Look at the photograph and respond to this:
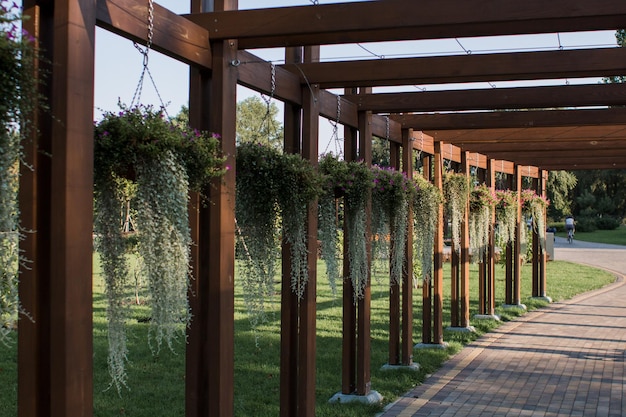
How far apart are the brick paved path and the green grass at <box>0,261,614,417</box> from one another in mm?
264

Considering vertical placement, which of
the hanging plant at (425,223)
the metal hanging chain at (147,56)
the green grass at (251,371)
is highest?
the metal hanging chain at (147,56)

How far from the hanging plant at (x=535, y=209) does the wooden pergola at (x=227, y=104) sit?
7.11 metres

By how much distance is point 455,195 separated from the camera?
30.2 ft

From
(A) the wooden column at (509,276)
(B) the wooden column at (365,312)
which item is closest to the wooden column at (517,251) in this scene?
(A) the wooden column at (509,276)

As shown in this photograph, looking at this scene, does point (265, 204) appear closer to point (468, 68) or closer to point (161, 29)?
point (161, 29)

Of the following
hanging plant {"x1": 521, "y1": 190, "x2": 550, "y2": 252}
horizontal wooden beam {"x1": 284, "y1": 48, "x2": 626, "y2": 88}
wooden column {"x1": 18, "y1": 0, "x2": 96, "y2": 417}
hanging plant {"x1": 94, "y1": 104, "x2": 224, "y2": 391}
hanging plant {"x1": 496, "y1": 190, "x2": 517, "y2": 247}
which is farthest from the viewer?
hanging plant {"x1": 521, "y1": 190, "x2": 550, "y2": 252}

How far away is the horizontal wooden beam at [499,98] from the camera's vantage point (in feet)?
19.5

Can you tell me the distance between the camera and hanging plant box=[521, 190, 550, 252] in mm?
13562

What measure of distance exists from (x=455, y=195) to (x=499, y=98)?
318 cm

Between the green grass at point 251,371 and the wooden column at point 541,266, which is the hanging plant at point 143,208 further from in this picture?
the wooden column at point 541,266

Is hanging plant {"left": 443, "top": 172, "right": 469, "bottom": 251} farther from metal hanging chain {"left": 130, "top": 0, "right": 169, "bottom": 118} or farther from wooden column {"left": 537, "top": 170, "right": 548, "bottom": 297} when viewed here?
metal hanging chain {"left": 130, "top": 0, "right": 169, "bottom": 118}

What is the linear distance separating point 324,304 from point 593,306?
4933 millimetres

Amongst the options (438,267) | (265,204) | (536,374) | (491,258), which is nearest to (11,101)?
(265,204)

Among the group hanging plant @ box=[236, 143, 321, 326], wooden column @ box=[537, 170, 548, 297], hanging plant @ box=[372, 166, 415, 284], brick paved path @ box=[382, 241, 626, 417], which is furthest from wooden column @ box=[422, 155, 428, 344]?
wooden column @ box=[537, 170, 548, 297]
